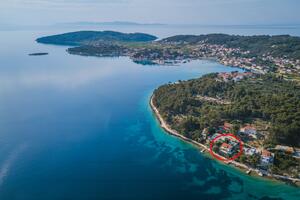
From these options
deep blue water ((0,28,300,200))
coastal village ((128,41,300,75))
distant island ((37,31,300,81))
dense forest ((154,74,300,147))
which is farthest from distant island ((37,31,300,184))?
deep blue water ((0,28,300,200))

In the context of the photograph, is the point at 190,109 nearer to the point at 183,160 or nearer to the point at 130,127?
the point at 130,127

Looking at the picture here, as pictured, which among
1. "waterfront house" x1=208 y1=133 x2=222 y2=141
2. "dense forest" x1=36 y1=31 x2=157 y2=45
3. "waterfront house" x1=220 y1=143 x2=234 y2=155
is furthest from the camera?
"dense forest" x1=36 y1=31 x2=157 y2=45

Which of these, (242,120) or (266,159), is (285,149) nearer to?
(266,159)

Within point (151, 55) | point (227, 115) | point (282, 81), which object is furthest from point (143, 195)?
point (151, 55)

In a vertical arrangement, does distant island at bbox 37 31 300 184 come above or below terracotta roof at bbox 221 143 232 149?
above

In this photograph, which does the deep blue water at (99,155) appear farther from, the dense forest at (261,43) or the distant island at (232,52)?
the dense forest at (261,43)

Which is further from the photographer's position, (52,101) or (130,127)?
(52,101)

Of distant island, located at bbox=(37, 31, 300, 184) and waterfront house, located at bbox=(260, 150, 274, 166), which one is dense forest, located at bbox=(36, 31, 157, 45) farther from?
waterfront house, located at bbox=(260, 150, 274, 166)

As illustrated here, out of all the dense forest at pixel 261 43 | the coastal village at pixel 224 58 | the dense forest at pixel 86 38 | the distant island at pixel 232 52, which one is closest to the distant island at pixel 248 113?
the coastal village at pixel 224 58
